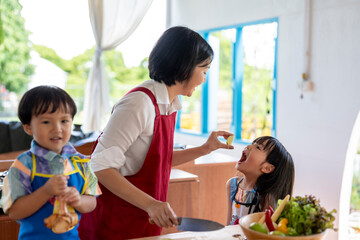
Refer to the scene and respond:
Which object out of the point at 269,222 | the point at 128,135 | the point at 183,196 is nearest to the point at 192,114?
the point at 183,196

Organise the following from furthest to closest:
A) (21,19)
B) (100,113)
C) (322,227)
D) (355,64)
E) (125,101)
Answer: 1. (21,19)
2. (100,113)
3. (355,64)
4. (125,101)
5. (322,227)

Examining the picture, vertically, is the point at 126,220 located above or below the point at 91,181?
below

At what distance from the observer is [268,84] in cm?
455

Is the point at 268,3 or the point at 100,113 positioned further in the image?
the point at 100,113

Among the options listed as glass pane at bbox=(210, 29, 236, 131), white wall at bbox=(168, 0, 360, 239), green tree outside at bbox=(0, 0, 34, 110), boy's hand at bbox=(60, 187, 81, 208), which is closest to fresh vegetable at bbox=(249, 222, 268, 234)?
boy's hand at bbox=(60, 187, 81, 208)

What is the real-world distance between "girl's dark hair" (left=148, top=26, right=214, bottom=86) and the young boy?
0.46 meters

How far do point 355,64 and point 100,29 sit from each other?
333 cm

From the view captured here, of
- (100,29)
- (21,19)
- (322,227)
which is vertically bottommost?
(322,227)

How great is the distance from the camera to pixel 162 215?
1.31 meters

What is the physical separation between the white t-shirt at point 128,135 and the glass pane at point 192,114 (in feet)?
14.3

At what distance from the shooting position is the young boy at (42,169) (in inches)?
44.2

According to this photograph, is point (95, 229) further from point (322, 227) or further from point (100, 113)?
point (100, 113)

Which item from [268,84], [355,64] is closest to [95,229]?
[355,64]

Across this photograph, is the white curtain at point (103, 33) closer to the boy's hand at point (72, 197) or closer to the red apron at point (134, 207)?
the red apron at point (134, 207)
